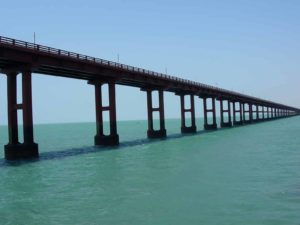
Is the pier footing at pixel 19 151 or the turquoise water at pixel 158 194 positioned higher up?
the pier footing at pixel 19 151

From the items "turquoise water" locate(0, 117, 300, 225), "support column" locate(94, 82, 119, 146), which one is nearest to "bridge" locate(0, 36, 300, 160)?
"support column" locate(94, 82, 119, 146)

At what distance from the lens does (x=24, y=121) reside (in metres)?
39.7

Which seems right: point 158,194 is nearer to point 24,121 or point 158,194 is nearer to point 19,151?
point 24,121

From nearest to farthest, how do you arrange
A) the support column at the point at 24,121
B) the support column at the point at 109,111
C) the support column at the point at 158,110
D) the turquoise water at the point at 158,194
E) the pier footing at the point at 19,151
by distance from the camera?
the turquoise water at the point at 158,194 < the pier footing at the point at 19,151 < the support column at the point at 24,121 < the support column at the point at 109,111 < the support column at the point at 158,110

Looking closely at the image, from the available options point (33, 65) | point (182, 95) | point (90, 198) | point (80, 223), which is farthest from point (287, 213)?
point (182, 95)

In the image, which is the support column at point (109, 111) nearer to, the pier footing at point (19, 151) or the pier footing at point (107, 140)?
the pier footing at point (107, 140)

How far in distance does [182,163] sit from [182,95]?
59.9m

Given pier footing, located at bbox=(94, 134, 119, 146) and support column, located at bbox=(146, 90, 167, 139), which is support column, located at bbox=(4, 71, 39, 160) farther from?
support column, located at bbox=(146, 90, 167, 139)

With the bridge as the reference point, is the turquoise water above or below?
below

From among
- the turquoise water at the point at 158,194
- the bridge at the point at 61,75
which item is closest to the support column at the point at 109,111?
the bridge at the point at 61,75

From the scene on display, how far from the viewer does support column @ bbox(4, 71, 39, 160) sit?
39.8 metres

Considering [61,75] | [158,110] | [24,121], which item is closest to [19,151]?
[24,121]

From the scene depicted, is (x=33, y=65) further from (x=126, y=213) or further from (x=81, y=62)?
(x=126, y=213)

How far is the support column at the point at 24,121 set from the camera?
39.8m
